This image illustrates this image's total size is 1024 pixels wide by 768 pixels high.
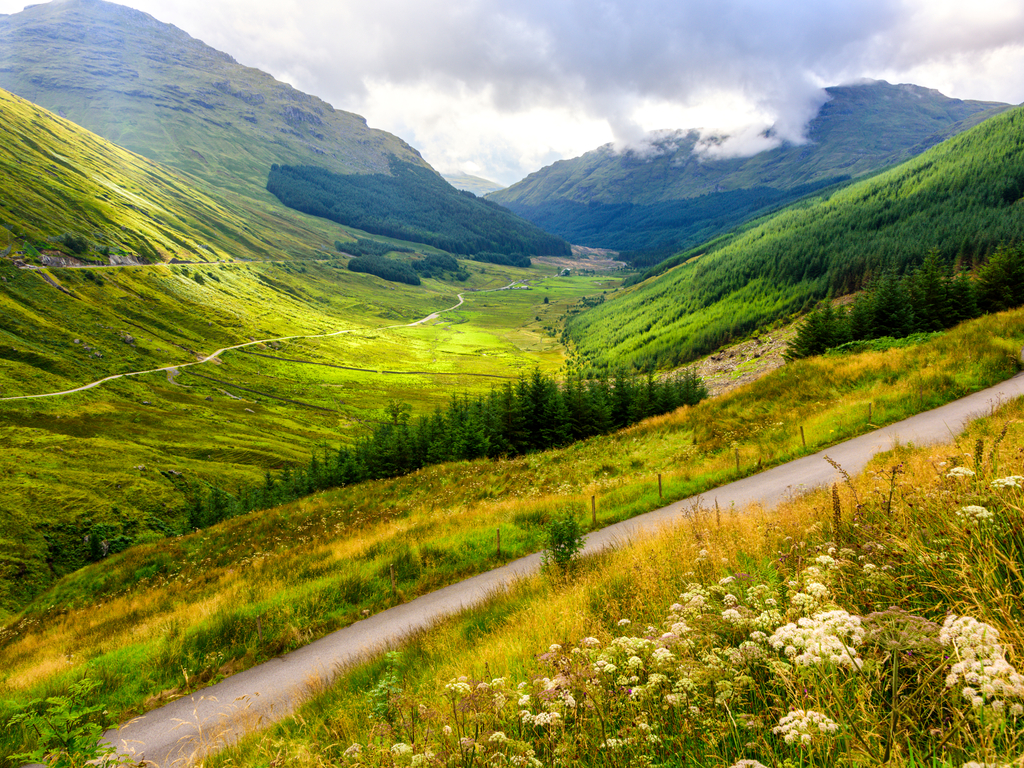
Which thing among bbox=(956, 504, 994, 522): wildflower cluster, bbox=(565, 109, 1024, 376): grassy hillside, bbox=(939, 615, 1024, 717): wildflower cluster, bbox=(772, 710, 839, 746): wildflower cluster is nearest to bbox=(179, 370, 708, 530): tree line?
bbox=(956, 504, 994, 522): wildflower cluster

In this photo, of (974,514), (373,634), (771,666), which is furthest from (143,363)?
(974,514)

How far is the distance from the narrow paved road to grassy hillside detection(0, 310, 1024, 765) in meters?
0.62

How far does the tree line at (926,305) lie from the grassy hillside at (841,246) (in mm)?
48123

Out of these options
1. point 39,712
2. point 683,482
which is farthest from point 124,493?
point 683,482

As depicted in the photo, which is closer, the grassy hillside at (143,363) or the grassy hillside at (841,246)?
the grassy hillside at (143,363)

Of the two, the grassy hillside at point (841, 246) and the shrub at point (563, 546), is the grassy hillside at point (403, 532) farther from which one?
the grassy hillside at point (841, 246)

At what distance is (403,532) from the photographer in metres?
16.3

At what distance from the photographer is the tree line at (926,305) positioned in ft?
115

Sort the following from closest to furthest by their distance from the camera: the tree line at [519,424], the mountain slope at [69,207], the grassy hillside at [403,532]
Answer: the grassy hillside at [403,532]
the tree line at [519,424]
the mountain slope at [69,207]

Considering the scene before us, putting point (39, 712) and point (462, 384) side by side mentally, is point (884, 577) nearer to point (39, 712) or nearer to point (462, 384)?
point (39, 712)

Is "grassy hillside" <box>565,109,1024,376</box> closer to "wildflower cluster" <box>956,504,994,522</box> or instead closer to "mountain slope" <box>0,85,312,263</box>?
"wildflower cluster" <box>956,504,994,522</box>

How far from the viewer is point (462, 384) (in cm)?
12538

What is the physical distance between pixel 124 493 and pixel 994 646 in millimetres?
83810

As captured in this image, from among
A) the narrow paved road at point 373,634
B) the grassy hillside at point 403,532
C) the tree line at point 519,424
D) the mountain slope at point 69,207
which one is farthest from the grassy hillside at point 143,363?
the narrow paved road at point 373,634
